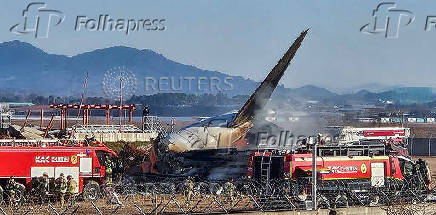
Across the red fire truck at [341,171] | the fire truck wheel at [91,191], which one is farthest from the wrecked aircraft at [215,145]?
the fire truck wheel at [91,191]

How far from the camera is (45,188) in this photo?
103 feet

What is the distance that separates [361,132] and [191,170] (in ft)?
104

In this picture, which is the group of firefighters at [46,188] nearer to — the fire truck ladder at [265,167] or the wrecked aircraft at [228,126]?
the fire truck ladder at [265,167]

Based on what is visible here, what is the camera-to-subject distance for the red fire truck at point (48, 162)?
3288 centimetres

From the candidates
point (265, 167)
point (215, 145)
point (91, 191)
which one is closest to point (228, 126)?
point (215, 145)

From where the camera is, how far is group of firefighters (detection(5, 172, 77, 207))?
102 feet

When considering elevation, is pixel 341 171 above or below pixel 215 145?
below

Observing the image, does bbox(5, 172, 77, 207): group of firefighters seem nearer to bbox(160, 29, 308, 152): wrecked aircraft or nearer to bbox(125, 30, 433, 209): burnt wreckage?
bbox(125, 30, 433, 209): burnt wreckage

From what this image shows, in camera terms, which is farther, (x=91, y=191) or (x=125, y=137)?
(x=125, y=137)

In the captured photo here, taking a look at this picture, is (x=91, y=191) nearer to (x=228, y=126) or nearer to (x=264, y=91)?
(x=228, y=126)

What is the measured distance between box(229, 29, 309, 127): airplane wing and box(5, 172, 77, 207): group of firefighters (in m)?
14.8

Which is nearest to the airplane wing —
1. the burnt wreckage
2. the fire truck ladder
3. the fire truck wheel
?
the burnt wreckage

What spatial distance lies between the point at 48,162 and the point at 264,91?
16.5 metres

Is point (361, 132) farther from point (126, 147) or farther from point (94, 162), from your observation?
point (94, 162)
